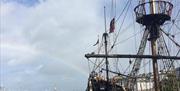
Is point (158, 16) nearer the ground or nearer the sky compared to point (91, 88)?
nearer the sky

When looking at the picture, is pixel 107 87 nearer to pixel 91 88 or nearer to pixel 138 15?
pixel 91 88

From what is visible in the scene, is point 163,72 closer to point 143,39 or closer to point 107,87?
point 143,39

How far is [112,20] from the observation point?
51.2 meters

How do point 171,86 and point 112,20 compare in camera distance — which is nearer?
point 112,20

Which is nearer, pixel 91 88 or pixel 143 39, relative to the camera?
pixel 91 88

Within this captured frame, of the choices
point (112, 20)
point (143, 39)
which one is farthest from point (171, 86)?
point (112, 20)

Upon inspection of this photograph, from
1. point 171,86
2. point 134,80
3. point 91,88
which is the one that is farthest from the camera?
point 171,86

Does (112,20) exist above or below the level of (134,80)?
above

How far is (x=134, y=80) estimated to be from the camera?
173 feet

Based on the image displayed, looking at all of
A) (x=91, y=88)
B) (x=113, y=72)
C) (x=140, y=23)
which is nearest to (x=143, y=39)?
(x=140, y=23)

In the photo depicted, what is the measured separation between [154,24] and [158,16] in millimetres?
1119

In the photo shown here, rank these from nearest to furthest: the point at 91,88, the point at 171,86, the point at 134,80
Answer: the point at 91,88, the point at 134,80, the point at 171,86

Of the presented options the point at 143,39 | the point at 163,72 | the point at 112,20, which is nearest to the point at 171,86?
the point at 163,72

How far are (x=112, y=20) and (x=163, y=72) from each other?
9.21 meters
